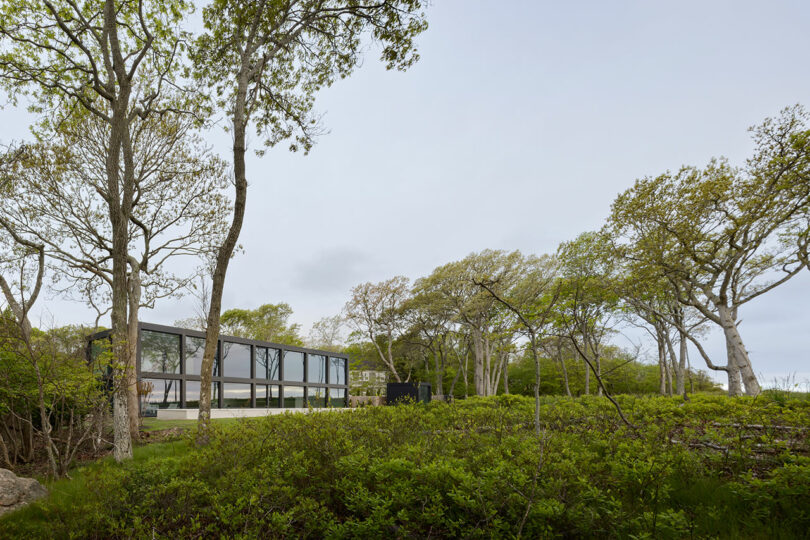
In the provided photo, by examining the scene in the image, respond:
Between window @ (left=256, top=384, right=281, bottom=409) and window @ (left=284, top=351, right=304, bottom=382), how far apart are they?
0.75 m

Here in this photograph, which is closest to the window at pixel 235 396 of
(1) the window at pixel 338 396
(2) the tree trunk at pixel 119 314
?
(1) the window at pixel 338 396

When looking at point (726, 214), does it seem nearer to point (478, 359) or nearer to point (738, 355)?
point (738, 355)

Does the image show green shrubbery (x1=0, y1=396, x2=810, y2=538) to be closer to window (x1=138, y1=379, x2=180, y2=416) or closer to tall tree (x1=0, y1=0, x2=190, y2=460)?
tall tree (x1=0, y1=0, x2=190, y2=460)

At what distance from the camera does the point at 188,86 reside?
9625mm

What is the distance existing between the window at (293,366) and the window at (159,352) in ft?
22.6

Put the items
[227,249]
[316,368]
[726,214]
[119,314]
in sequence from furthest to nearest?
[316,368] < [726,214] < [227,249] < [119,314]

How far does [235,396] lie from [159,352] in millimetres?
4603

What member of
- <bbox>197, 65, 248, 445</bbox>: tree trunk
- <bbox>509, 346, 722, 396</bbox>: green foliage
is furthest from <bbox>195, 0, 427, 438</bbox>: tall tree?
<bbox>509, 346, 722, 396</bbox>: green foliage

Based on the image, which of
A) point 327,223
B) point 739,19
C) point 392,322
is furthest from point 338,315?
point 739,19

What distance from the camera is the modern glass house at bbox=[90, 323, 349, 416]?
1516 cm

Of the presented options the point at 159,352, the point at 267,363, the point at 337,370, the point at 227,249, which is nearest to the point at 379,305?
the point at 337,370

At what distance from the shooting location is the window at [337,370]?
85.7 ft

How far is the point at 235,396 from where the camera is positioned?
62.1ft

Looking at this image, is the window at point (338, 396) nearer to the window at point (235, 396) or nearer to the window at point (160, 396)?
the window at point (235, 396)
